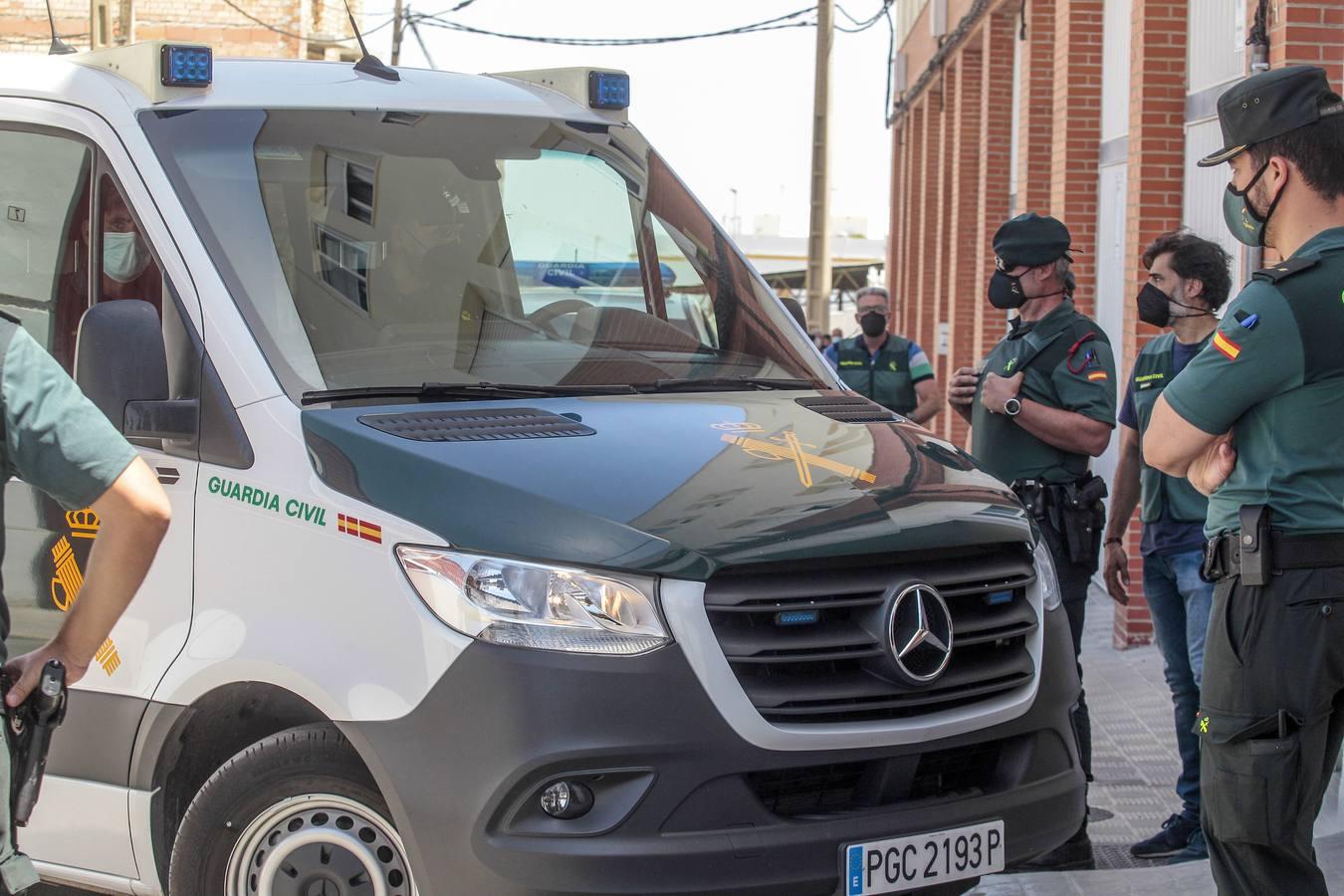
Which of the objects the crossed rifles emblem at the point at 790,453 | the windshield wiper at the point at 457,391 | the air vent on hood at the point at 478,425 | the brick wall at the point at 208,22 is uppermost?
the brick wall at the point at 208,22

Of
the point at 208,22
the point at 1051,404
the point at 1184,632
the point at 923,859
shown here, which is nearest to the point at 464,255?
the point at 923,859

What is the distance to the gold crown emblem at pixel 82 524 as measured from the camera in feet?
13.0

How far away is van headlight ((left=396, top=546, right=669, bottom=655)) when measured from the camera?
331cm

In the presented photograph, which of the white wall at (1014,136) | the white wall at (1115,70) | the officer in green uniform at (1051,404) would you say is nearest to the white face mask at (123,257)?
the officer in green uniform at (1051,404)

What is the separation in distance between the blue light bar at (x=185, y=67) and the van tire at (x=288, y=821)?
1.71 metres

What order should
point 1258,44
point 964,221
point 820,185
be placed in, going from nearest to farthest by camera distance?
point 1258,44 < point 820,185 < point 964,221

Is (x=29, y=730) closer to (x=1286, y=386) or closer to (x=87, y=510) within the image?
(x=87, y=510)

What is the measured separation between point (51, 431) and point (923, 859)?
78.2 inches

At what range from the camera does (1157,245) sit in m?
5.67

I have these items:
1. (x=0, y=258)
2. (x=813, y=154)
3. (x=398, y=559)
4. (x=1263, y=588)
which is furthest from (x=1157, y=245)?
(x=813, y=154)

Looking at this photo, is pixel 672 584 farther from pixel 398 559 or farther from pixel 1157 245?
pixel 1157 245

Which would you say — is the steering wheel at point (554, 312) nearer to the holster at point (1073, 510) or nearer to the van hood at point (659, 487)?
the van hood at point (659, 487)

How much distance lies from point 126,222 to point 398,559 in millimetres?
1298

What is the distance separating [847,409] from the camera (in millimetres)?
4336
